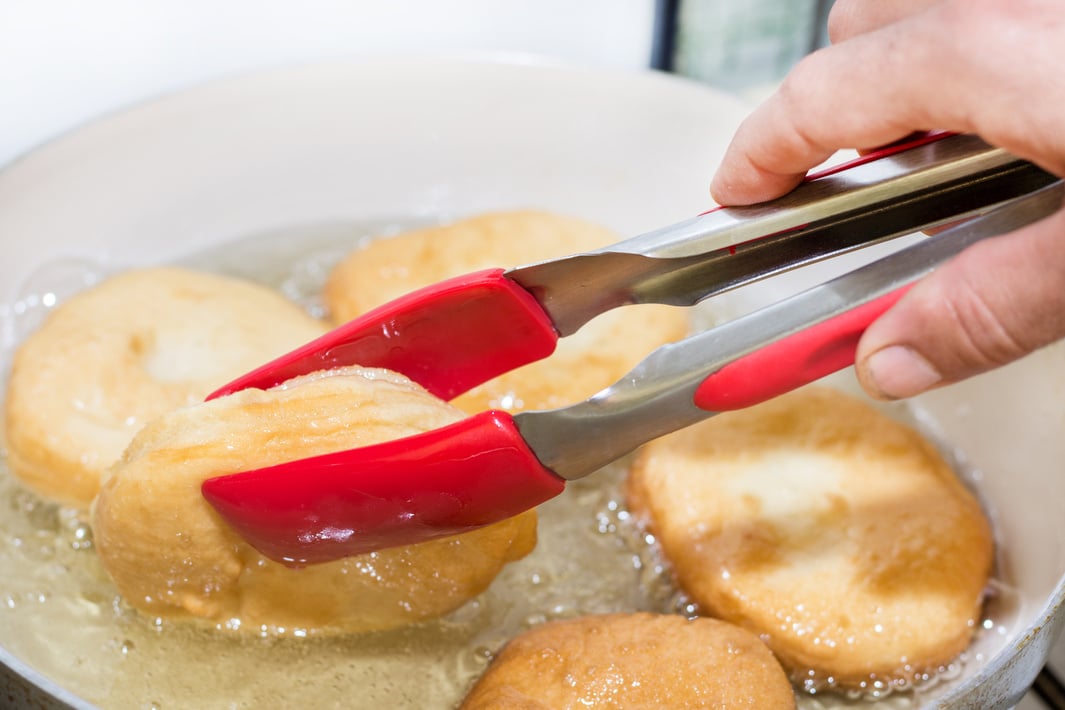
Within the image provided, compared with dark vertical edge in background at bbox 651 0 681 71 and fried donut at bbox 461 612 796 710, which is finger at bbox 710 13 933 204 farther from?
dark vertical edge in background at bbox 651 0 681 71

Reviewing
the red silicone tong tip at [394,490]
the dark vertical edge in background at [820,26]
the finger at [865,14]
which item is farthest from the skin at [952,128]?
the dark vertical edge in background at [820,26]

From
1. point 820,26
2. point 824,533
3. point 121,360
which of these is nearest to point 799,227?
point 824,533

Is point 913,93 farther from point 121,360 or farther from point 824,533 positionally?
point 121,360

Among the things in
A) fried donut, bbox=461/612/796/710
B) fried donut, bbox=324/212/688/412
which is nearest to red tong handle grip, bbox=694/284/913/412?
fried donut, bbox=461/612/796/710

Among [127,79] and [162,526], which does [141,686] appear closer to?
[162,526]

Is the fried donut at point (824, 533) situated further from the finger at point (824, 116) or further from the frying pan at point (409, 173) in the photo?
the finger at point (824, 116)
